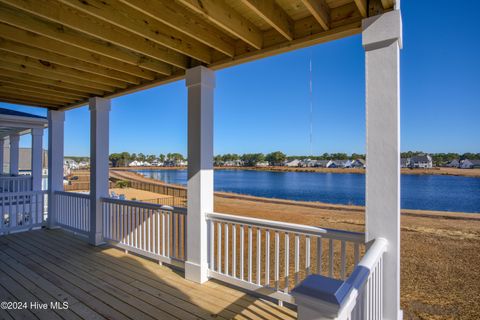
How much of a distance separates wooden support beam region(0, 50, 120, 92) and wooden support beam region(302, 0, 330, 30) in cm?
291

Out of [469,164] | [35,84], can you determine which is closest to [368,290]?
[35,84]

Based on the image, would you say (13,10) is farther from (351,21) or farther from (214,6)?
(351,21)

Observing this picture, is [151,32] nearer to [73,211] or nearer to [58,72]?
[58,72]

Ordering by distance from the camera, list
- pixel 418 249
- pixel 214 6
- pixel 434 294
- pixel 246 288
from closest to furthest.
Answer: pixel 214 6, pixel 246 288, pixel 434 294, pixel 418 249

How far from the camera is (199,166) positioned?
295 centimetres

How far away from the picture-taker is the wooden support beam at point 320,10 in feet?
5.90

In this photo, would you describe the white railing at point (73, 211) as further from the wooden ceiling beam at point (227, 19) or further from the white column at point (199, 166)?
the wooden ceiling beam at point (227, 19)

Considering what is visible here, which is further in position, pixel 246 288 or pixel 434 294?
pixel 434 294

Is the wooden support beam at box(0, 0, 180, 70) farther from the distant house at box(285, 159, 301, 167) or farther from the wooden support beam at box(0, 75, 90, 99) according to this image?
the distant house at box(285, 159, 301, 167)

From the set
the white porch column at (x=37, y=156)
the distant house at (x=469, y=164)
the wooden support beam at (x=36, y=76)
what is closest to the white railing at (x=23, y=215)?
the white porch column at (x=37, y=156)

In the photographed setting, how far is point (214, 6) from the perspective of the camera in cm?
200

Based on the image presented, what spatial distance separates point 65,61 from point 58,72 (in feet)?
1.19

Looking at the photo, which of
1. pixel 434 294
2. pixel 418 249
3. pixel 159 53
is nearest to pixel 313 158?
pixel 418 249

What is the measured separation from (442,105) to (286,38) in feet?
120
